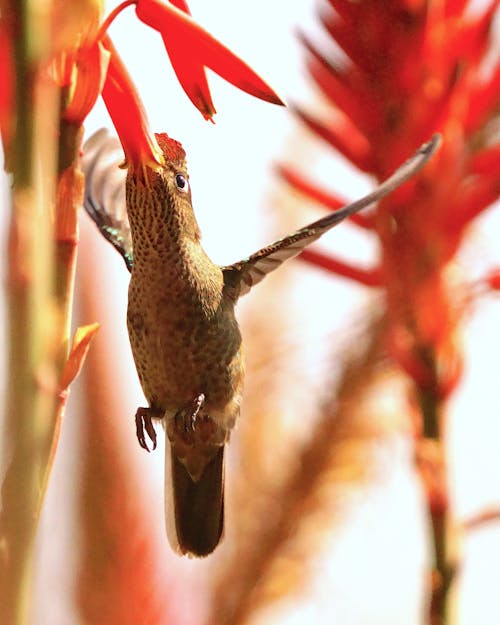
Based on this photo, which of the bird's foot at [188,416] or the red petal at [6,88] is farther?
the bird's foot at [188,416]

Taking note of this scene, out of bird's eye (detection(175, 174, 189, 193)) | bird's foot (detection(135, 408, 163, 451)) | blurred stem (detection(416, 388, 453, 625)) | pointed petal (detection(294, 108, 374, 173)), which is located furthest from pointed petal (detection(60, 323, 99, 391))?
pointed petal (detection(294, 108, 374, 173))

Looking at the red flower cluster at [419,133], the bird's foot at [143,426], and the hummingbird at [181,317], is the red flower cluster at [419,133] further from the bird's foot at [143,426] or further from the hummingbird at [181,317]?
the bird's foot at [143,426]

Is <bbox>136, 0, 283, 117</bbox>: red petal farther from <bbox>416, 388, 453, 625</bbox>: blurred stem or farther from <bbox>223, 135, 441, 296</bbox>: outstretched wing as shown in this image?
<bbox>416, 388, 453, 625</bbox>: blurred stem

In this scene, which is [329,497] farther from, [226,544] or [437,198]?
[437,198]

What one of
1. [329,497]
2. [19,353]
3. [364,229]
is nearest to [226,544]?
[329,497]

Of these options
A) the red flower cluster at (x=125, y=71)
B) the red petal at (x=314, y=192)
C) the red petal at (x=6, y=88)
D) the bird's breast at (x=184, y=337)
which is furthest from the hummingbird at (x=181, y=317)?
the red petal at (x=6, y=88)

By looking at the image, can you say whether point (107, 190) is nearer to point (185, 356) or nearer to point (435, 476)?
point (185, 356)

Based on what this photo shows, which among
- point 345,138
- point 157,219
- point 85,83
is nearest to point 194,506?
point 157,219
